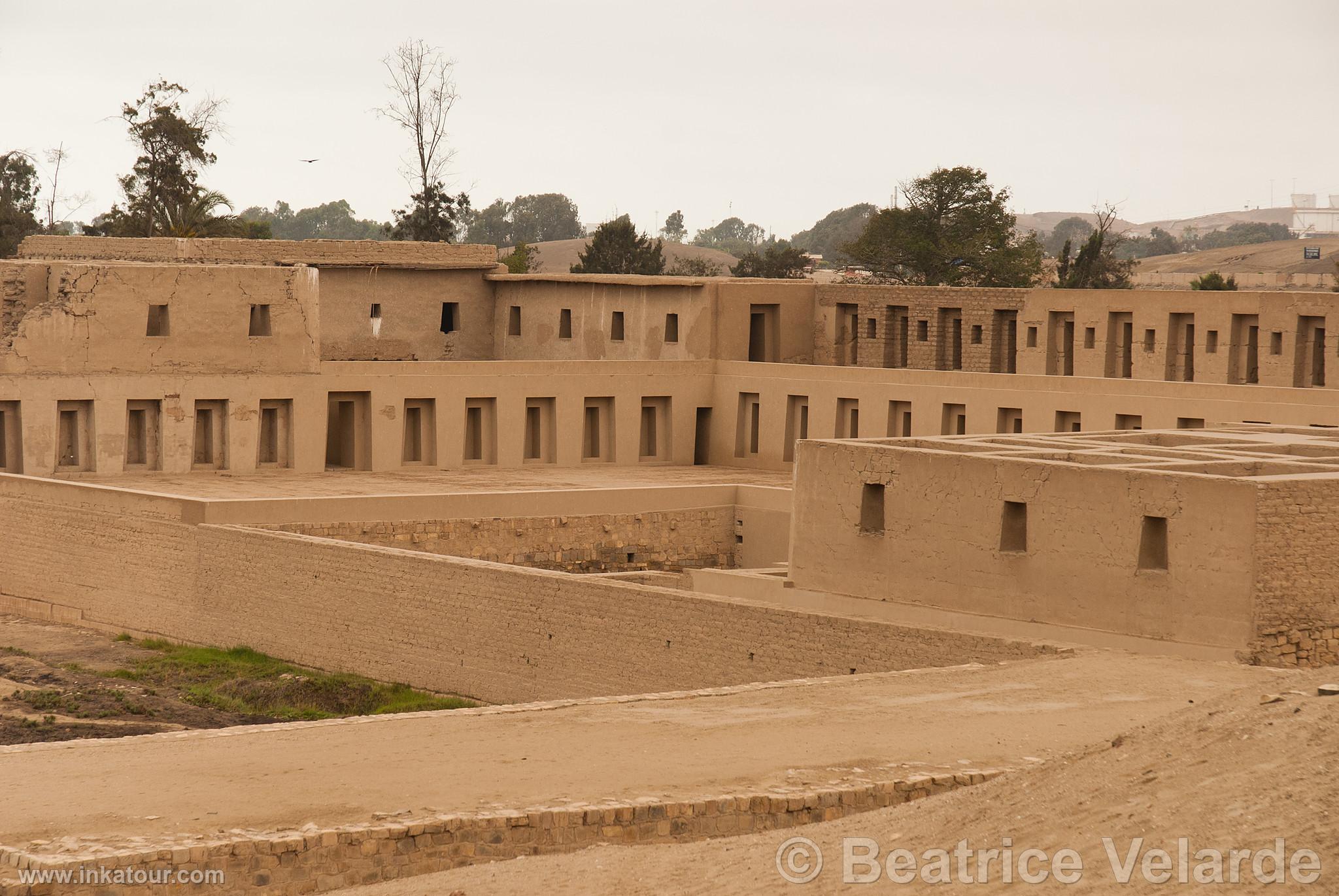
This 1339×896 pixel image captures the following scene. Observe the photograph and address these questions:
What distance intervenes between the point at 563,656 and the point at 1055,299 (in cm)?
1534

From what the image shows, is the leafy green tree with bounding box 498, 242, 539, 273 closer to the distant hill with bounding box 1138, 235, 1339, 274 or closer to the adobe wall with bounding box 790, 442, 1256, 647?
the distant hill with bounding box 1138, 235, 1339, 274

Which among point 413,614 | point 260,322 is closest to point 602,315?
point 260,322

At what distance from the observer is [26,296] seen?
28969 millimetres

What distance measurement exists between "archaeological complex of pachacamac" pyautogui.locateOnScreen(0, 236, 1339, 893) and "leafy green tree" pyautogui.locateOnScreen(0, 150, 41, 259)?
2077cm

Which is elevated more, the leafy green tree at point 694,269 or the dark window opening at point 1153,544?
the leafy green tree at point 694,269

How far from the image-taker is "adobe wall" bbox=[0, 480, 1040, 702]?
1747 cm

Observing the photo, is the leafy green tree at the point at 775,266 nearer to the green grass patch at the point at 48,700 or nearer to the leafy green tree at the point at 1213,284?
the leafy green tree at the point at 1213,284

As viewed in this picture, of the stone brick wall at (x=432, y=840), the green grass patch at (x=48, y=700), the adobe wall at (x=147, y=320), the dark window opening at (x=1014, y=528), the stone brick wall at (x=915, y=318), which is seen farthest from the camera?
the stone brick wall at (x=915, y=318)

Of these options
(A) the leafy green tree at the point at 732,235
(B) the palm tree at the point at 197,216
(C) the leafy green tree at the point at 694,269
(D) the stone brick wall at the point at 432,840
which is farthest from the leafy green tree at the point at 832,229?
(D) the stone brick wall at the point at 432,840

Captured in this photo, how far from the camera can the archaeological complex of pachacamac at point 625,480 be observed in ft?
51.5

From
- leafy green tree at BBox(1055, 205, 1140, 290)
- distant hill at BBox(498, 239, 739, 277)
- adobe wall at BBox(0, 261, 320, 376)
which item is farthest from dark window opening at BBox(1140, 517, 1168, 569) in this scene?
distant hill at BBox(498, 239, 739, 277)

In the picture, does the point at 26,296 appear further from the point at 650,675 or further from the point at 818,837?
the point at 818,837

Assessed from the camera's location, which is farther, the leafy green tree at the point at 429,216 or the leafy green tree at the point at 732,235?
the leafy green tree at the point at 732,235

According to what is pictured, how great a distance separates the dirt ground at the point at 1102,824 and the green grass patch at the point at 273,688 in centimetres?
943
